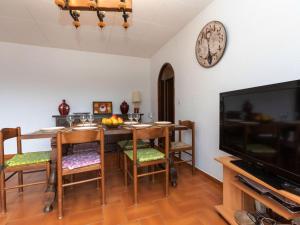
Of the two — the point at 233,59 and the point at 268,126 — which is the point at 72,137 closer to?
the point at 268,126

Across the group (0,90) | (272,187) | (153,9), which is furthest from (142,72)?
(272,187)

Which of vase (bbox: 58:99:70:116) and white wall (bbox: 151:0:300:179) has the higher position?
white wall (bbox: 151:0:300:179)

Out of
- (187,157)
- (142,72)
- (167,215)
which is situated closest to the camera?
(167,215)

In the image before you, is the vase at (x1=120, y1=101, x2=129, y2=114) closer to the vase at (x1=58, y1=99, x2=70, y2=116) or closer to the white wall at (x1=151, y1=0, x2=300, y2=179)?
the vase at (x1=58, y1=99, x2=70, y2=116)

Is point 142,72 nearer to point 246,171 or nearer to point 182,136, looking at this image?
point 182,136

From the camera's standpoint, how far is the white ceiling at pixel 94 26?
220 centimetres

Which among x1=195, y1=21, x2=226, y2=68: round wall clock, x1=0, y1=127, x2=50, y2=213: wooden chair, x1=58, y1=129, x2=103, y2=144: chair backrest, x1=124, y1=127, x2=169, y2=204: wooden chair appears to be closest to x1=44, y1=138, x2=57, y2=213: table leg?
x1=0, y1=127, x2=50, y2=213: wooden chair

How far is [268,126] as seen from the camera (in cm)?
117

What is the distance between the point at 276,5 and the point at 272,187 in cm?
150

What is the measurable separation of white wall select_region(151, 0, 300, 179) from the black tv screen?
343 millimetres

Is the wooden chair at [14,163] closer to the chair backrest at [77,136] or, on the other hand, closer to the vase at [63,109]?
the chair backrest at [77,136]

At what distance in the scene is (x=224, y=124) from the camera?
167 centimetres

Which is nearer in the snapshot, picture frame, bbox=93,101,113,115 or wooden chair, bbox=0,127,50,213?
wooden chair, bbox=0,127,50,213

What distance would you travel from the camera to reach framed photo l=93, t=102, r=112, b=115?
13.0ft
